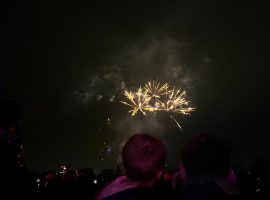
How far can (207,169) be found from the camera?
3.51 meters

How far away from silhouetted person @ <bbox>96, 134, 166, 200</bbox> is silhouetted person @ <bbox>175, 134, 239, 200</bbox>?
26cm

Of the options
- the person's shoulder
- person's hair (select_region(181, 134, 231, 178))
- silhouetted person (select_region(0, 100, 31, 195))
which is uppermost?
silhouetted person (select_region(0, 100, 31, 195))

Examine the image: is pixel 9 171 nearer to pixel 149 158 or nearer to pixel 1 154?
pixel 1 154

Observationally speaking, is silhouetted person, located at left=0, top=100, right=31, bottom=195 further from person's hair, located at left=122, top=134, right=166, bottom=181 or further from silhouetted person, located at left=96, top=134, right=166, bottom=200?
person's hair, located at left=122, top=134, right=166, bottom=181

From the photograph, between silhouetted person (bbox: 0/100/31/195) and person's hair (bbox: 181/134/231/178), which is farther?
silhouetted person (bbox: 0/100/31/195)

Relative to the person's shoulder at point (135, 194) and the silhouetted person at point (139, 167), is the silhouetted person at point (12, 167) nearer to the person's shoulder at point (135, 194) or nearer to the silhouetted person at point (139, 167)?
the silhouetted person at point (139, 167)

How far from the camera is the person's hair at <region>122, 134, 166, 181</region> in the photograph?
3553 millimetres

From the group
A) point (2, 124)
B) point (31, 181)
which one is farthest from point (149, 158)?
point (2, 124)

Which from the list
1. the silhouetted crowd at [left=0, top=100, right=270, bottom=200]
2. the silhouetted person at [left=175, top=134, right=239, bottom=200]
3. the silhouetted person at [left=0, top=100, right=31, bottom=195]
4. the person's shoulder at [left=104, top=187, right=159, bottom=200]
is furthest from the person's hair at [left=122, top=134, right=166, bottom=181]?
the silhouetted person at [left=0, top=100, right=31, bottom=195]

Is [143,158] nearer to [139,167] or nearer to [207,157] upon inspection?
[139,167]

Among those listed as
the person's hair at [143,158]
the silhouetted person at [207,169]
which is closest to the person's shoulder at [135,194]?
the person's hair at [143,158]

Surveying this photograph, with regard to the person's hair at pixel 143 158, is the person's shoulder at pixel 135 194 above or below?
below

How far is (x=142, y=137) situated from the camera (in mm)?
3676

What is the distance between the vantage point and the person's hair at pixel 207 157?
3498 mm
